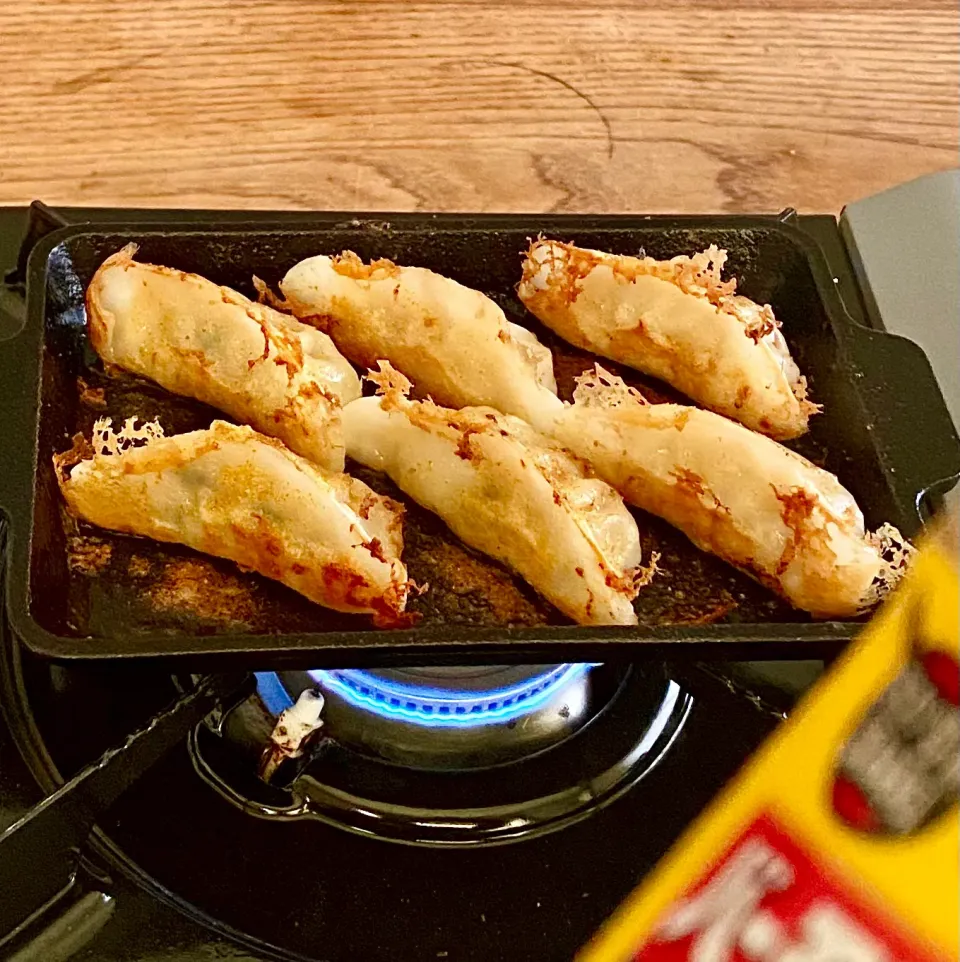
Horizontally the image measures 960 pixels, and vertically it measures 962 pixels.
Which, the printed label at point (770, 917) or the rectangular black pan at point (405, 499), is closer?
the printed label at point (770, 917)

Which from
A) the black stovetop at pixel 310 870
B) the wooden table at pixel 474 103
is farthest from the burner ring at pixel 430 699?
the wooden table at pixel 474 103

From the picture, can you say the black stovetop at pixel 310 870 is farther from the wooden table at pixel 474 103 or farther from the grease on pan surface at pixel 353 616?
the wooden table at pixel 474 103

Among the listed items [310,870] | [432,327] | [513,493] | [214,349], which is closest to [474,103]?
[432,327]

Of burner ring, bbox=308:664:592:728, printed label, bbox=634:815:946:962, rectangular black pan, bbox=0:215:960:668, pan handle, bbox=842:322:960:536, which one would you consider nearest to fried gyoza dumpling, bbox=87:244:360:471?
rectangular black pan, bbox=0:215:960:668

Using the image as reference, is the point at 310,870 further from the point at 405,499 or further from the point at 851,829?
the point at 851,829

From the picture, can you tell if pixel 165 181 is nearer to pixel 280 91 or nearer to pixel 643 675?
pixel 280 91

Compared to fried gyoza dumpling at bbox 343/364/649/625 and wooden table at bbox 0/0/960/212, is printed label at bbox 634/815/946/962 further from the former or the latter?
wooden table at bbox 0/0/960/212

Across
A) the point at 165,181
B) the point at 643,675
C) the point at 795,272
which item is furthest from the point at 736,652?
the point at 165,181
